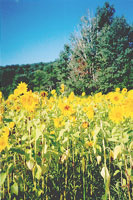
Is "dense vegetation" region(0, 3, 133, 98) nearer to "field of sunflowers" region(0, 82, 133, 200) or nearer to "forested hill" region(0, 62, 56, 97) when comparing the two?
"forested hill" region(0, 62, 56, 97)

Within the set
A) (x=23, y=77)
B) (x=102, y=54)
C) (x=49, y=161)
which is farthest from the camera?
(x=23, y=77)

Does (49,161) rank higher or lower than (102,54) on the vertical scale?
lower

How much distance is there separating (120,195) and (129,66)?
493 inches

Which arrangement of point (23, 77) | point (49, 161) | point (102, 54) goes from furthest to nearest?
point (23, 77) → point (102, 54) → point (49, 161)

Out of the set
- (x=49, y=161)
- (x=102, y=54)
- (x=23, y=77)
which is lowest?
(x=49, y=161)

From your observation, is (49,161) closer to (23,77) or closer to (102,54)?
(102,54)

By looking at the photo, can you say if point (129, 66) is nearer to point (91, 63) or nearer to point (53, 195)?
point (91, 63)

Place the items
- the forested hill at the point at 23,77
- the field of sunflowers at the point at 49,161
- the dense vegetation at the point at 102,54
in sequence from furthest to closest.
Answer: the forested hill at the point at 23,77 → the dense vegetation at the point at 102,54 → the field of sunflowers at the point at 49,161

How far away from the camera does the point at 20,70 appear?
41125 millimetres

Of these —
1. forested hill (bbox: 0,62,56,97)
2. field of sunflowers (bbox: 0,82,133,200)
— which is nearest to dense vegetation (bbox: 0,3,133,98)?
forested hill (bbox: 0,62,56,97)

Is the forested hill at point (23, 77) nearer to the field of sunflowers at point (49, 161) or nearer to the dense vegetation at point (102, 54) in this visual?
the dense vegetation at point (102, 54)

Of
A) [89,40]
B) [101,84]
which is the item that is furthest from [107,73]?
[89,40]

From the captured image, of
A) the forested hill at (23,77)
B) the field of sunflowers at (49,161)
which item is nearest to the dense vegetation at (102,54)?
the forested hill at (23,77)

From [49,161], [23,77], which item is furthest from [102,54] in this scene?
[23,77]
